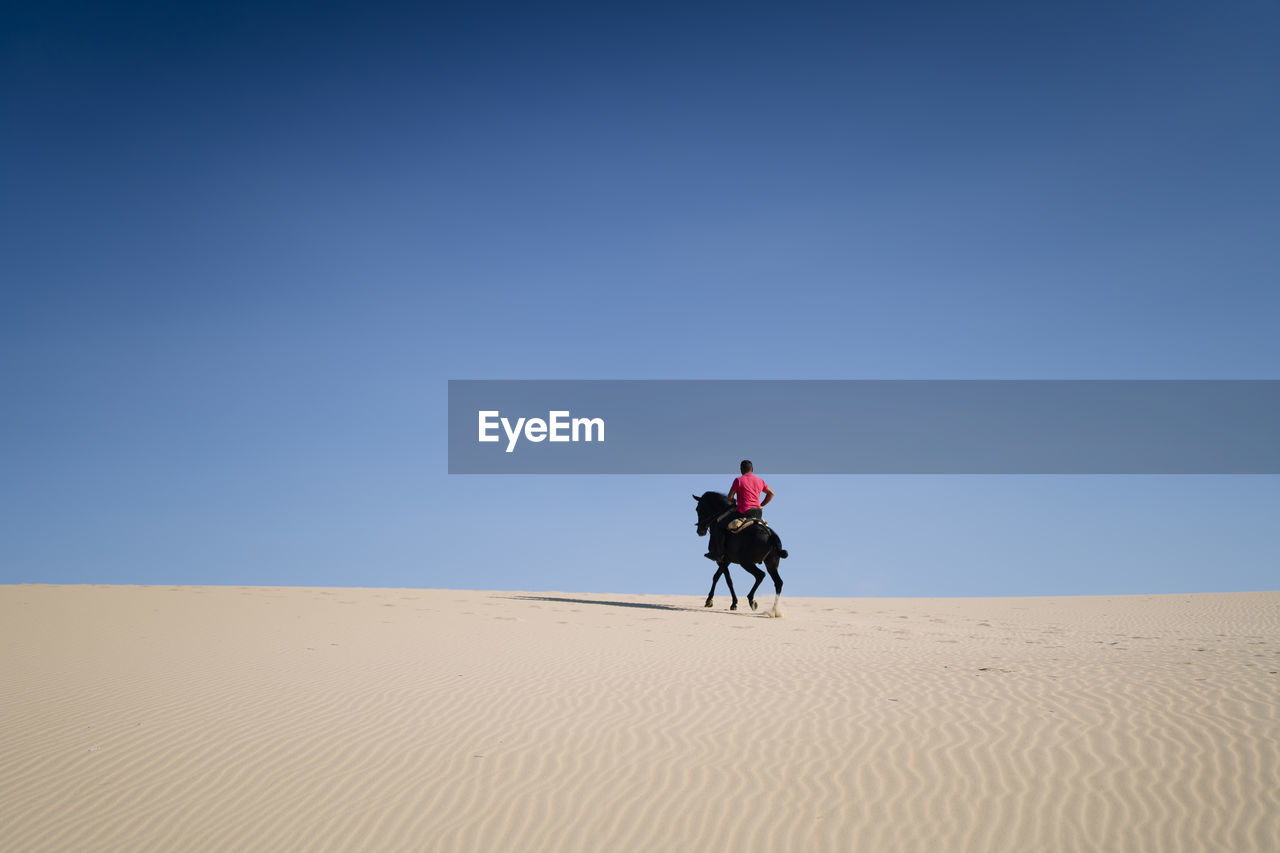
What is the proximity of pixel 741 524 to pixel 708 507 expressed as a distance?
1.49m

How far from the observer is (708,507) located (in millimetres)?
20062

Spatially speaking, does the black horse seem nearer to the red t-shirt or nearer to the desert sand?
the red t-shirt

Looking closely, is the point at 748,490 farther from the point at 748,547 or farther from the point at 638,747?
the point at 638,747

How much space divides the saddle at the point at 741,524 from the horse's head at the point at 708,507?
78cm

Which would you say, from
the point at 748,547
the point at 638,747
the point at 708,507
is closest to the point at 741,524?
the point at 748,547

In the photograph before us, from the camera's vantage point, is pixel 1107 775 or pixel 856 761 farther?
pixel 856 761

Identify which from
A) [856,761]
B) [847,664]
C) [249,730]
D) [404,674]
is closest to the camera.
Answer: [856,761]

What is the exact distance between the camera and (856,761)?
22.1ft

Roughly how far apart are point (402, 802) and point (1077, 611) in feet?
94.2

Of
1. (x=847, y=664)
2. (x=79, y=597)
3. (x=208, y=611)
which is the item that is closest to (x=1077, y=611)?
(x=847, y=664)

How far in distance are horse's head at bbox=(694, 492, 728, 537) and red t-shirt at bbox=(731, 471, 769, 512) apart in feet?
2.47

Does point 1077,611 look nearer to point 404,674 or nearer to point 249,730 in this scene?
point 404,674

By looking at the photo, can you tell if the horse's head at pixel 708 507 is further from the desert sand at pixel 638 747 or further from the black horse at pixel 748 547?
the desert sand at pixel 638 747

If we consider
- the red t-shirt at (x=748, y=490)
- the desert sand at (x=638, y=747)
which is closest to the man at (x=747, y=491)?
the red t-shirt at (x=748, y=490)
